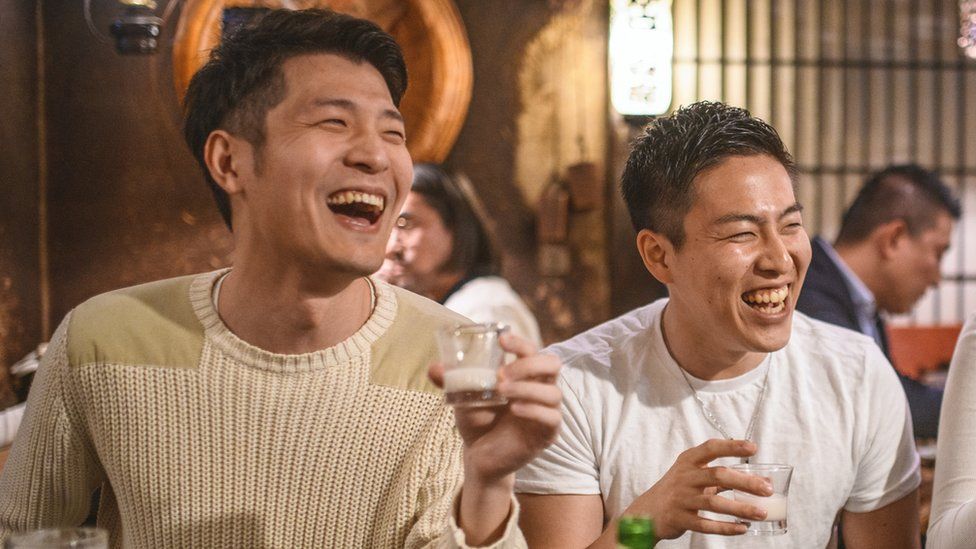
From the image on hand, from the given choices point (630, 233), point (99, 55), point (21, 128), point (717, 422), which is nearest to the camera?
point (717, 422)

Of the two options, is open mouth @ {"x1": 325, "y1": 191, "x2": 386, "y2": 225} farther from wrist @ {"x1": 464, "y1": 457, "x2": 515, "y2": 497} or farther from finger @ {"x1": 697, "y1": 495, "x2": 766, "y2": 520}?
finger @ {"x1": 697, "y1": 495, "x2": 766, "y2": 520}

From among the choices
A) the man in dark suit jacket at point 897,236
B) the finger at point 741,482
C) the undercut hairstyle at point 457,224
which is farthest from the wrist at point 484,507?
the man in dark suit jacket at point 897,236

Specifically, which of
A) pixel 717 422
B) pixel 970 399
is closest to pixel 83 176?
pixel 717 422

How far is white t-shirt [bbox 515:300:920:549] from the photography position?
87.4 inches

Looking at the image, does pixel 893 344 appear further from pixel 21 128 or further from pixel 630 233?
pixel 21 128

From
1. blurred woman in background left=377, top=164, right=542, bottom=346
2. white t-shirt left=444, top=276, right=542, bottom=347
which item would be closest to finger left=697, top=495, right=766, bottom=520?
white t-shirt left=444, top=276, right=542, bottom=347

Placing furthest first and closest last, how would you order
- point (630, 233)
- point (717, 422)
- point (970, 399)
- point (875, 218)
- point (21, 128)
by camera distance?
point (630, 233)
point (21, 128)
point (875, 218)
point (717, 422)
point (970, 399)

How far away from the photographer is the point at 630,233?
20.4 feet

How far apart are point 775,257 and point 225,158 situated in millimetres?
1144

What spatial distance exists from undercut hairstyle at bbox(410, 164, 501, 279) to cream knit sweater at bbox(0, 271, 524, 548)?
8.36 feet

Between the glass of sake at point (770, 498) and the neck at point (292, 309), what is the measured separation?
757 mm

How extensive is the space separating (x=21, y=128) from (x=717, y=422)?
4510 millimetres

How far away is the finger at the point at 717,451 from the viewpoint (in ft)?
5.66

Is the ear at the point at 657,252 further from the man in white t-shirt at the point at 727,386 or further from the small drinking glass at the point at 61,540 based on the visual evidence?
the small drinking glass at the point at 61,540
